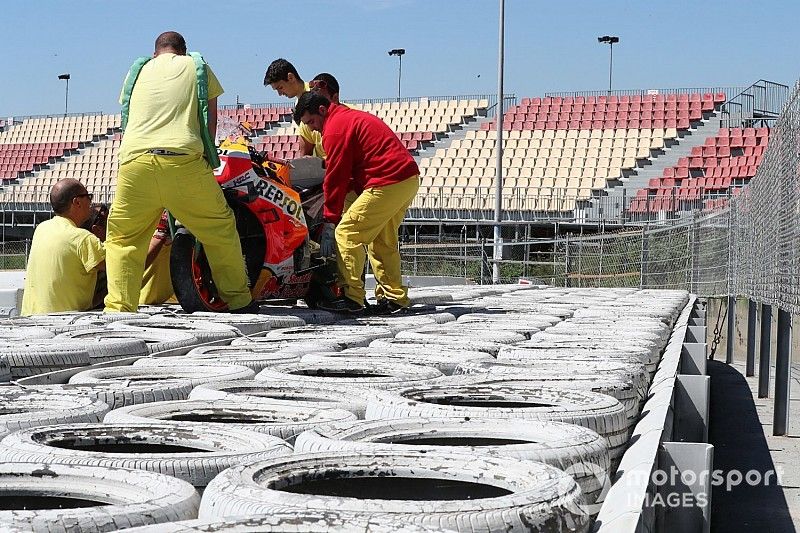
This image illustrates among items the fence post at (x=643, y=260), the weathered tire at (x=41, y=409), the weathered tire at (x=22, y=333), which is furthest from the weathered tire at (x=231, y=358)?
the fence post at (x=643, y=260)

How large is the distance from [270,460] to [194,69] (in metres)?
5.17

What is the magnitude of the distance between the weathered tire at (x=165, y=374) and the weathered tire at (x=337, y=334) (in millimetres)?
1179

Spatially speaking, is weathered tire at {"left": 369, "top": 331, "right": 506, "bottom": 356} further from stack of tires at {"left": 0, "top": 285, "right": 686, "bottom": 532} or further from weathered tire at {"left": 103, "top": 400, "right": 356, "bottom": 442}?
weathered tire at {"left": 103, "top": 400, "right": 356, "bottom": 442}

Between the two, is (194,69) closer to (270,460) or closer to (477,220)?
(270,460)

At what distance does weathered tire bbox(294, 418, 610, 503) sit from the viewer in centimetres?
220

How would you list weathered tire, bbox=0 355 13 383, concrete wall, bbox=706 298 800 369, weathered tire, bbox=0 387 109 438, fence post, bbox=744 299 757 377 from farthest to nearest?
1. concrete wall, bbox=706 298 800 369
2. fence post, bbox=744 299 757 377
3. weathered tire, bbox=0 355 13 383
4. weathered tire, bbox=0 387 109 438

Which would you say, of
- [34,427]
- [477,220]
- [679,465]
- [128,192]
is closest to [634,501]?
[679,465]

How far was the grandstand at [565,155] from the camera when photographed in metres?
32.0

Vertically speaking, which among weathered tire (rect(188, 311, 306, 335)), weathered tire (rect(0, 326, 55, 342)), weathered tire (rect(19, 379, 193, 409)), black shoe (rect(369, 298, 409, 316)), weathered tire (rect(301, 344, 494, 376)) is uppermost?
weathered tire (rect(19, 379, 193, 409))

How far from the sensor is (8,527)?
1.55 m

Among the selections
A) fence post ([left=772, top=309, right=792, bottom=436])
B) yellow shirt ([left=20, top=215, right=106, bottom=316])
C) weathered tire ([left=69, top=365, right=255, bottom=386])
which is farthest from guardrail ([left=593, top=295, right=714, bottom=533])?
yellow shirt ([left=20, top=215, right=106, bottom=316])

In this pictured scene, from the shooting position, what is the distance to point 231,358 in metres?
4.14

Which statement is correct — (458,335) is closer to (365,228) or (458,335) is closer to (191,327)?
(191,327)

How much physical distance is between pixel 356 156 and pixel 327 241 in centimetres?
63
